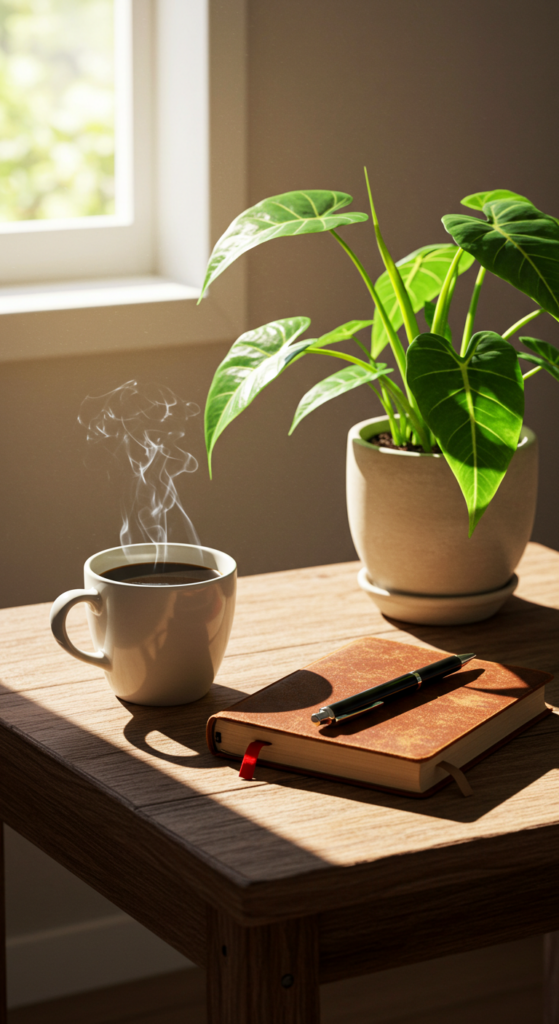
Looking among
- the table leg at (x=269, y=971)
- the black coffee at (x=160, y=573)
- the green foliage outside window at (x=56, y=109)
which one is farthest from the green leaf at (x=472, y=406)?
the green foliage outside window at (x=56, y=109)

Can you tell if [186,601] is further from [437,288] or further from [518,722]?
[437,288]

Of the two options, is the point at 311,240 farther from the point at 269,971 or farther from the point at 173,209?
the point at 269,971

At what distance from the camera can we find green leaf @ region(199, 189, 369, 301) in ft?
3.26

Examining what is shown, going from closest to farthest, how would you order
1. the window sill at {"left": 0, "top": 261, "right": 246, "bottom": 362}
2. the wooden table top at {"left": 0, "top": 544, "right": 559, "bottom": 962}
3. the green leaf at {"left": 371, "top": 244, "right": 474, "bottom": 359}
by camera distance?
1. the wooden table top at {"left": 0, "top": 544, "right": 559, "bottom": 962}
2. the green leaf at {"left": 371, "top": 244, "right": 474, "bottom": 359}
3. the window sill at {"left": 0, "top": 261, "right": 246, "bottom": 362}

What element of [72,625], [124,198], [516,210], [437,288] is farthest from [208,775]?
[124,198]

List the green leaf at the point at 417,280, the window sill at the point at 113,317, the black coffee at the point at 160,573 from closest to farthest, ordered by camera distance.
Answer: the black coffee at the point at 160,573 → the green leaf at the point at 417,280 → the window sill at the point at 113,317

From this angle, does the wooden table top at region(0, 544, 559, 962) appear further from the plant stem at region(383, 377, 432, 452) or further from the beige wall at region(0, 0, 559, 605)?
the beige wall at region(0, 0, 559, 605)

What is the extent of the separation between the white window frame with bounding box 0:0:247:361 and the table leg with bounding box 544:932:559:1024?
88cm

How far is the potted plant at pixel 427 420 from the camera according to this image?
909 mm

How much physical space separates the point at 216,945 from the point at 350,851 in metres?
0.12

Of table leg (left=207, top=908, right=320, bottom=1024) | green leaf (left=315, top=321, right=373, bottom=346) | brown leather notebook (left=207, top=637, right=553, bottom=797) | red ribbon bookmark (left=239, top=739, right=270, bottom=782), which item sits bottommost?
table leg (left=207, top=908, right=320, bottom=1024)

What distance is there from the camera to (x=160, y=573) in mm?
962

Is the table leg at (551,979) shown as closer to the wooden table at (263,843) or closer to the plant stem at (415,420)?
the wooden table at (263,843)

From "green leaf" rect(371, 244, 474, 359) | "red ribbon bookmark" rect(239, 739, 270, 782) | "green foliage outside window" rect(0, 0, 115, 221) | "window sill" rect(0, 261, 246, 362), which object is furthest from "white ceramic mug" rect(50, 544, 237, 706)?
"green foliage outside window" rect(0, 0, 115, 221)
